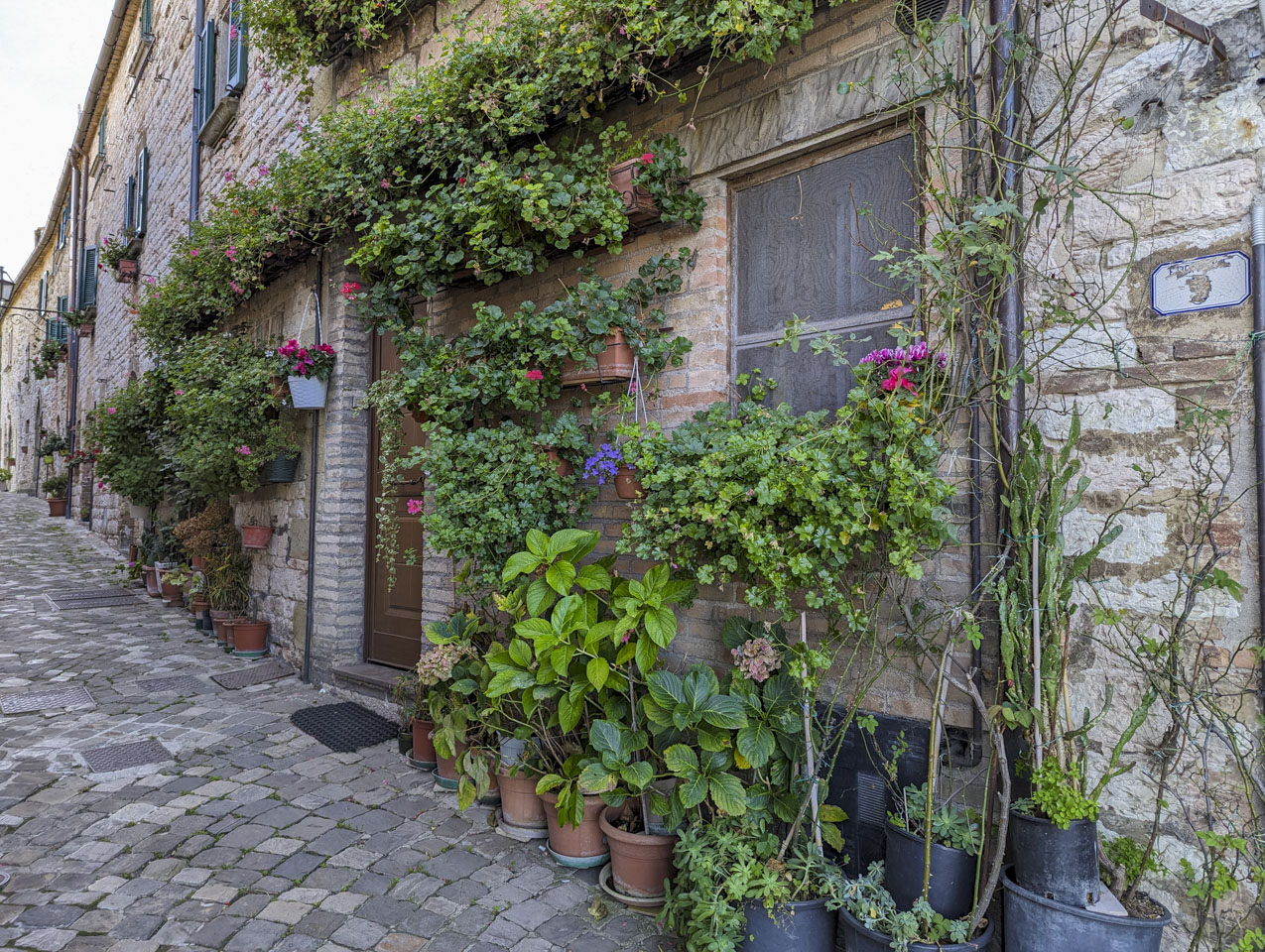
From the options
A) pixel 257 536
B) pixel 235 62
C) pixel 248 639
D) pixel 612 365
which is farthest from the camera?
pixel 235 62

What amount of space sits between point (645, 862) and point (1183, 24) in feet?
10.2

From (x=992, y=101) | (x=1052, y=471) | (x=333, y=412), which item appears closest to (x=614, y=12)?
(x=992, y=101)

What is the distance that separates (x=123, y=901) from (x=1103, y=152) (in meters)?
4.11

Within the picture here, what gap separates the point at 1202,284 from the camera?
203 cm

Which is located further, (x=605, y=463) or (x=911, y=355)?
(x=605, y=463)

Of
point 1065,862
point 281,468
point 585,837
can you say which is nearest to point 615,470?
point 585,837

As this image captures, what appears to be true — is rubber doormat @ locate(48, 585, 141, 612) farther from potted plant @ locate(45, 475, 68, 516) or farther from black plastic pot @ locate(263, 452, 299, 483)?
potted plant @ locate(45, 475, 68, 516)

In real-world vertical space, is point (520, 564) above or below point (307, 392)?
below

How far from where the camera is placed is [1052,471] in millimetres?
2152

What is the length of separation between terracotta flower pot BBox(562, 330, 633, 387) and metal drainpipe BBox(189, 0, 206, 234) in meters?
7.11

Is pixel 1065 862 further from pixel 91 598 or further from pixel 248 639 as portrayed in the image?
pixel 91 598

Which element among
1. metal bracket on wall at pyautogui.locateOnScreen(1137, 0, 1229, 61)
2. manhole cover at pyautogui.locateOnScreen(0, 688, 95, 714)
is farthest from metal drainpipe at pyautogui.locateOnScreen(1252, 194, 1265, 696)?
manhole cover at pyautogui.locateOnScreen(0, 688, 95, 714)

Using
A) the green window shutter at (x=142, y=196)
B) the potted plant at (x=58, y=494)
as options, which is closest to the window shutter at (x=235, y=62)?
the green window shutter at (x=142, y=196)

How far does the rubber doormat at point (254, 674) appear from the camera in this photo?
5258 millimetres
